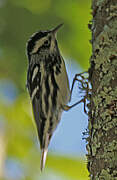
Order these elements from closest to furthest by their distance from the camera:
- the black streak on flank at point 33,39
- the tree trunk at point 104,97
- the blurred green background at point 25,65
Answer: the tree trunk at point 104,97
the blurred green background at point 25,65
the black streak on flank at point 33,39

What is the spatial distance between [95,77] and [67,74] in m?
1.59

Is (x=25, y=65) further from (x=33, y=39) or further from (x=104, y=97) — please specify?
(x=104, y=97)

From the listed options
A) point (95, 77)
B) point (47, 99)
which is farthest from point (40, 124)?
point (95, 77)

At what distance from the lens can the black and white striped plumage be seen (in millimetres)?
4275

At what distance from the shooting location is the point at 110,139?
7.63 feet

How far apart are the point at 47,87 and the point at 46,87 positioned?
2 cm

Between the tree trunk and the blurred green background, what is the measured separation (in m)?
1.05

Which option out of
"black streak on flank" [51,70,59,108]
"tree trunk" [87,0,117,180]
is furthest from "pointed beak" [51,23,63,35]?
"tree trunk" [87,0,117,180]

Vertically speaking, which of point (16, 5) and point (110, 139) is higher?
point (16, 5)

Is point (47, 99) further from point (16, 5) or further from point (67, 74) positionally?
point (16, 5)

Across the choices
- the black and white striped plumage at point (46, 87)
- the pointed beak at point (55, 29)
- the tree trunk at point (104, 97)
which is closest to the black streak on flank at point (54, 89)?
the black and white striped plumage at point (46, 87)

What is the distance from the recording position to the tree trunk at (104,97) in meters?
2.31

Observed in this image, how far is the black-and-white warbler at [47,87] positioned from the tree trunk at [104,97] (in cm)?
144

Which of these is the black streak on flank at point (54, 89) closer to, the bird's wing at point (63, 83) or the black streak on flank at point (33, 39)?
the bird's wing at point (63, 83)
